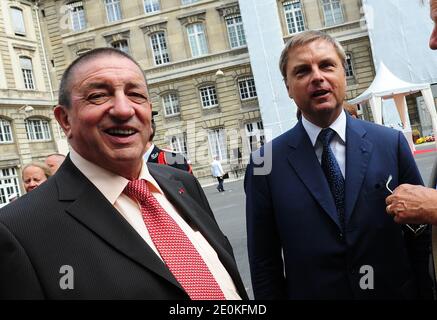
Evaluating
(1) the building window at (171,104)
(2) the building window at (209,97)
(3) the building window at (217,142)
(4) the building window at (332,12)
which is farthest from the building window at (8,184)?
(4) the building window at (332,12)

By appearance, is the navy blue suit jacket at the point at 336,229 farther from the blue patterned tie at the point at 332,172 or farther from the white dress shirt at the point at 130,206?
the white dress shirt at the point at 130,206

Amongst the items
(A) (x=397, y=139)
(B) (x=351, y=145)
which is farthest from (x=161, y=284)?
(A) (x=397, y=139)

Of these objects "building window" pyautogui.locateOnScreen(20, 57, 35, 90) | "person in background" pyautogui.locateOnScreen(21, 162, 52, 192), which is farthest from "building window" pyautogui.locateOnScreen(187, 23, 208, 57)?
"person in background" pyautogui.locateOnScreen(21, 162, 52, 192)

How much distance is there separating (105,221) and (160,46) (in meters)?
31.1

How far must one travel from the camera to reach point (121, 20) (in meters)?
31.4

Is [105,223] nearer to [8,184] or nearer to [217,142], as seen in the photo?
[8,184]

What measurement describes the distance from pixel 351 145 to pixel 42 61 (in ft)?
109

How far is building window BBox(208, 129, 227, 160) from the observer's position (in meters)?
30.3

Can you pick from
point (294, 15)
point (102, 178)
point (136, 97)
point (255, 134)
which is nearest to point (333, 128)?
point (136, 97)

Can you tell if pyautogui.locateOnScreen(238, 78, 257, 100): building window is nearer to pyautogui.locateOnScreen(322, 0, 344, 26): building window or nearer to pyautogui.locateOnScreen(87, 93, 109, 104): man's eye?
pyautogui.locateOnScreen(322, 0, 344, 26): building window

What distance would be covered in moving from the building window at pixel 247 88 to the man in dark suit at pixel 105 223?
1128 inches

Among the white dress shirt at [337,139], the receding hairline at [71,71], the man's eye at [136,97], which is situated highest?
the receding hairline at [71,71]

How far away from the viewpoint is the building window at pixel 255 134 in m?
29.6
